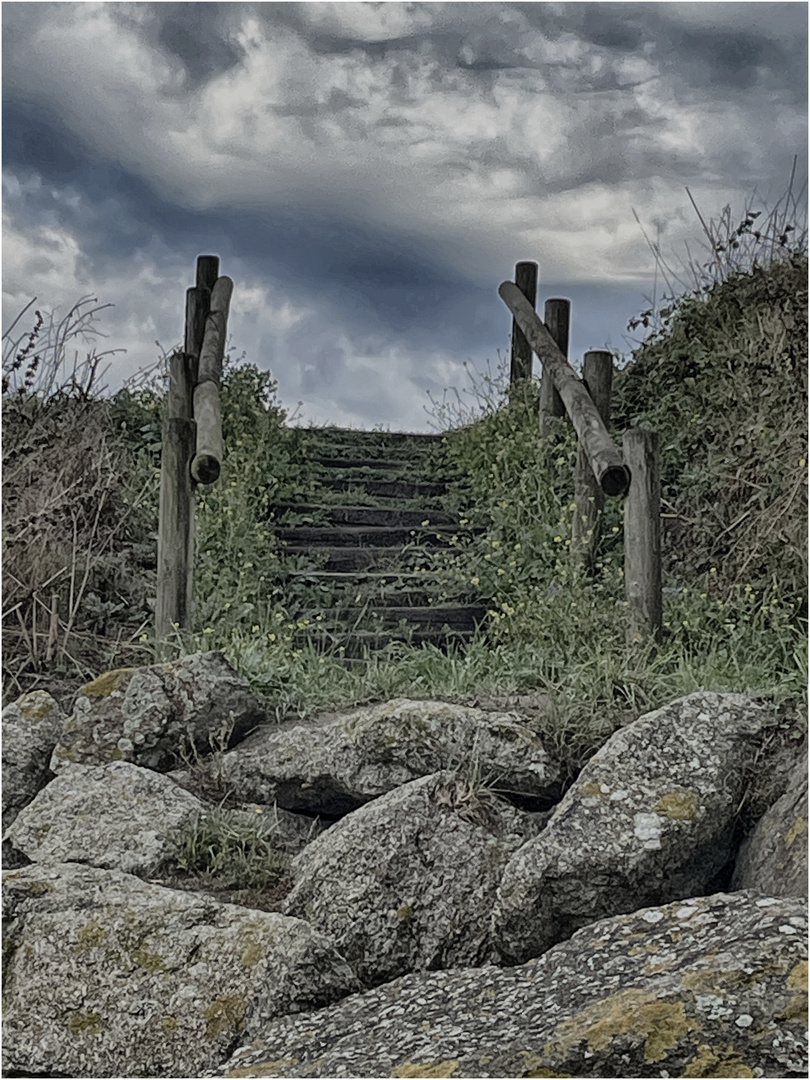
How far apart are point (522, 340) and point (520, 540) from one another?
326 cm

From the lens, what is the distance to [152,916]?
388cm

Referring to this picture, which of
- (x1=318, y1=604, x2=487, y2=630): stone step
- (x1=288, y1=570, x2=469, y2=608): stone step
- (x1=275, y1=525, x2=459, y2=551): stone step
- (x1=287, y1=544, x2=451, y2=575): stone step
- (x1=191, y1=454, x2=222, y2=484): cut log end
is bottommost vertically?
(x1=318, y1=604, x2=487, y2=630): stone step

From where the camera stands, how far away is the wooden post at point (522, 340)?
1016 cm

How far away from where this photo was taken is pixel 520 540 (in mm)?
7824

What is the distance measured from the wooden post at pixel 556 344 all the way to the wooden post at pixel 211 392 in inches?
102

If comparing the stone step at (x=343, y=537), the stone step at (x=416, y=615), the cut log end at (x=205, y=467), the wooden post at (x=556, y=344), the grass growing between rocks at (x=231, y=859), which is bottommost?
the grass growing between rocks at (x=231, y=859)

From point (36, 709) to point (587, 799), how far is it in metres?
2.93

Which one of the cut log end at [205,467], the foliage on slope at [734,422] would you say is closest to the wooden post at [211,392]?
the cut log end at [205,467]

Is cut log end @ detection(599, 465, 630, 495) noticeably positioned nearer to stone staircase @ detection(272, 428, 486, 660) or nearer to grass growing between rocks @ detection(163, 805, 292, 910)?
stone staircase @ detection(272, 428, 486, 660)

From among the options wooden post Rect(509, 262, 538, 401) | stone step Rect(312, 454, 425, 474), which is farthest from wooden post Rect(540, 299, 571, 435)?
stone step Rect(312, 454, 425, 474)

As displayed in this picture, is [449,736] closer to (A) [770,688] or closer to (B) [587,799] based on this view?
(B) [587,799]

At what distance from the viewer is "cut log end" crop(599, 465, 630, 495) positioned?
6.17m

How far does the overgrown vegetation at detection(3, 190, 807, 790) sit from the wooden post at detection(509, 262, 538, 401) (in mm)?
353

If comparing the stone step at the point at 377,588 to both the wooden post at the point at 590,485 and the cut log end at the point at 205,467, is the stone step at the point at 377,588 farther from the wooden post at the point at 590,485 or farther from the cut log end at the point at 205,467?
the cut log end at the point at 205,467
